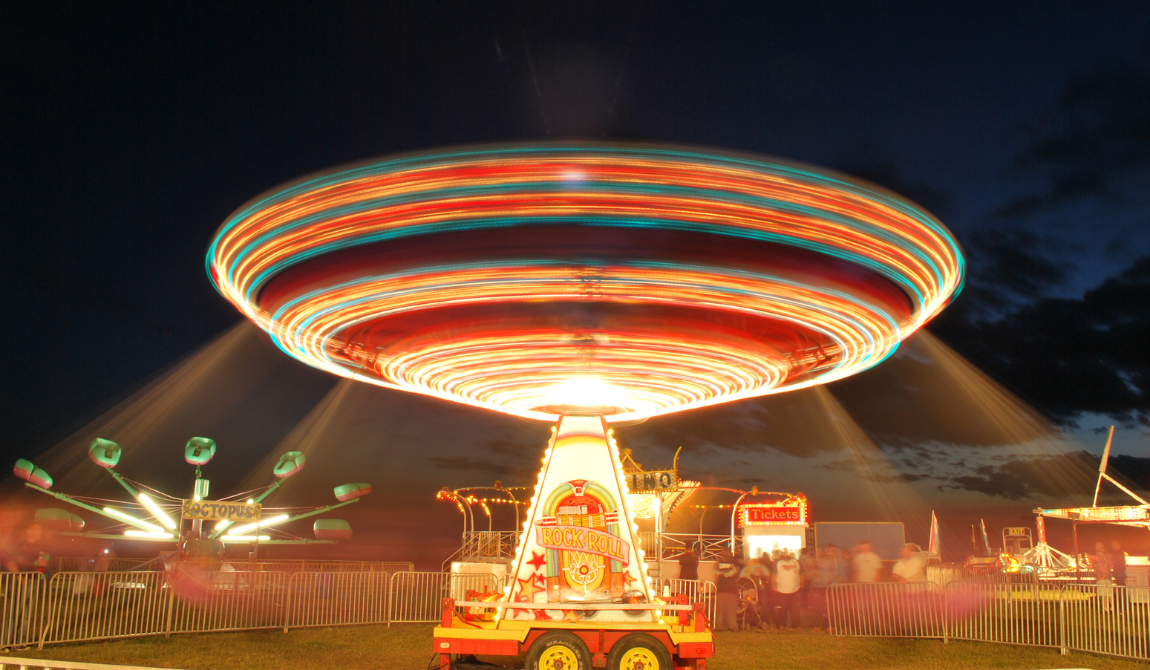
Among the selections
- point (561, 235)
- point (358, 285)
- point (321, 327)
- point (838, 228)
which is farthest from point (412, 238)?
point (838, 228)

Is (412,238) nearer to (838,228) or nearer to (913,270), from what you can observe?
(838,228)

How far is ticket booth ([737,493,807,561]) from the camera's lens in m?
25.3

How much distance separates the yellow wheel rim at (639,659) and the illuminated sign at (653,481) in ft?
41.0

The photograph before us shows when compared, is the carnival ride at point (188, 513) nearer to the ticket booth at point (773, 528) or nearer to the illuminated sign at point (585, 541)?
the ticket booth at point (773, 528)

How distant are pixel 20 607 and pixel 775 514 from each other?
21.2 meters

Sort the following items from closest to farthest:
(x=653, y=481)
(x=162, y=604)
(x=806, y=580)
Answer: (x=162, y=604), (x=806, y=580), (x=653, y=481)

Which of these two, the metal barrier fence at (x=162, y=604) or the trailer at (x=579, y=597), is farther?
the metal barrier fence at (x=162, y=604)

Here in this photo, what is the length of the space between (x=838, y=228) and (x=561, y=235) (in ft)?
8.73

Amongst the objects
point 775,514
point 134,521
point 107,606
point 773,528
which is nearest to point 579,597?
point 107,606

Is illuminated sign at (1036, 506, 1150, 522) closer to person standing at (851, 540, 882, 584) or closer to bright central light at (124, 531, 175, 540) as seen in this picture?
person standing at (851, 540, 882, 584)

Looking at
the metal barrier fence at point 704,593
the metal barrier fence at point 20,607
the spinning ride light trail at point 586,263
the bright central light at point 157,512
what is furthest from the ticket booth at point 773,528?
the bright central light at point 157,512

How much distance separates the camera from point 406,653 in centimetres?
1169

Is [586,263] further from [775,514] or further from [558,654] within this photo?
[775,514]

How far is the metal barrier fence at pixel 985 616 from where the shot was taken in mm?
12211
